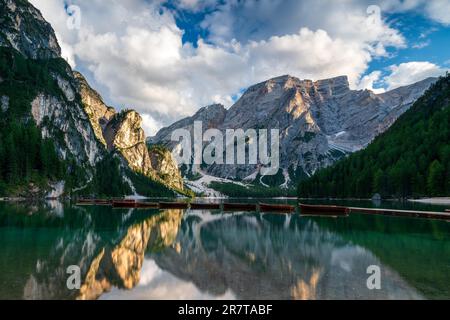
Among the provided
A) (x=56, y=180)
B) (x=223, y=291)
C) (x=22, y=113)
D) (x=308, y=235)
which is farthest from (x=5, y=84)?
(x=223, y=291)

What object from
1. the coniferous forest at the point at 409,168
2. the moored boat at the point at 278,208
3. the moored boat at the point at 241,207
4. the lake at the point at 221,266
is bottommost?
the moored boat at the point at 241,207

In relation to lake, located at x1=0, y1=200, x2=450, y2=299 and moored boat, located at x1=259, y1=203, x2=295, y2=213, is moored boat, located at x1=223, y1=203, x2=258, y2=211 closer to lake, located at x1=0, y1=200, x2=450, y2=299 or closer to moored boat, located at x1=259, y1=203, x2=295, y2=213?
moored boat, located at x1=259, y1=203, x2=295, y2=213

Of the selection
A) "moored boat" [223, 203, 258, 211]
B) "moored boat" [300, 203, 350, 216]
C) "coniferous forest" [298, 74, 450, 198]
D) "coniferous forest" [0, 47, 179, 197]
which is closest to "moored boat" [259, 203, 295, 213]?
"moored boat" [300, 203, 350, 216]

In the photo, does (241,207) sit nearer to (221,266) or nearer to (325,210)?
(325,210)

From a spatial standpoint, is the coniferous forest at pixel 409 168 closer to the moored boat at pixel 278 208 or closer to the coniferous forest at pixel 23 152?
the moored boat at pixel 278 208

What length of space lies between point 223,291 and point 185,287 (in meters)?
2.24

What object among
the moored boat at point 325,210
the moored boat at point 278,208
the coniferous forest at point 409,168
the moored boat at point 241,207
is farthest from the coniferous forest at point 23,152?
the coniferous forest at point 409,168

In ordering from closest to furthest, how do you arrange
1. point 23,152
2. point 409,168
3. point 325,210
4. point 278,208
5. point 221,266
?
point 221,266
point 325,210
point 278,208
point 23,152
point 409,168

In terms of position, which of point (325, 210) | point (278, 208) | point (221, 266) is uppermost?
point (221, 266)

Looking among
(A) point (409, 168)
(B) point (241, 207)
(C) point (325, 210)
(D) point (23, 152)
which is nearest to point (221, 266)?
(C) point (325, 210)

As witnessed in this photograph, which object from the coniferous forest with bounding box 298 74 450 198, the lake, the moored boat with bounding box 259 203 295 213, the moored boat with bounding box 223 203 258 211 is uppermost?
the coniferous forest with bounding box 298 74 450 198
